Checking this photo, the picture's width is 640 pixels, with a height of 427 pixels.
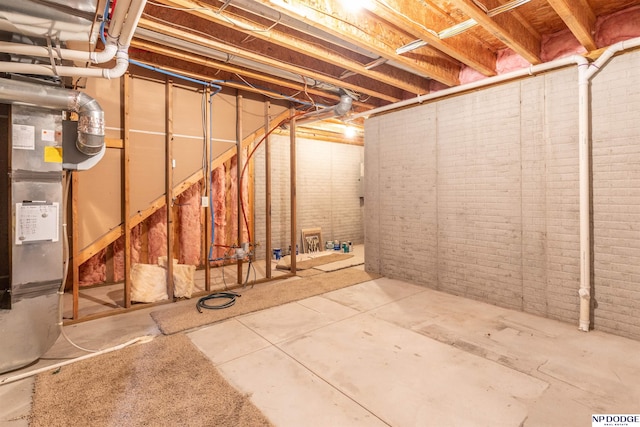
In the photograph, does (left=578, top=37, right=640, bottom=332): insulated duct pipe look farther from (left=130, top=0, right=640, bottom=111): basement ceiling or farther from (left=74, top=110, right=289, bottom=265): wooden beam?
(left=74, top=110, right=289, bottom=265): wooden beam

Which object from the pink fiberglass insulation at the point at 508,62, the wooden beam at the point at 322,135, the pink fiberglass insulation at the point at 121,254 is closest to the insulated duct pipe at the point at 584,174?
the pink fiberglass insulation at the point at 508,62

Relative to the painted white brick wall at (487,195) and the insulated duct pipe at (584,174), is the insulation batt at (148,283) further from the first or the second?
the insulated duct pipe at (584,174)

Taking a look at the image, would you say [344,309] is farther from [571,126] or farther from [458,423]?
[571,126]

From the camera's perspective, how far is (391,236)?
452 cm

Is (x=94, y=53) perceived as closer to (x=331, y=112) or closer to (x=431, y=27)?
(x=431, y=27)

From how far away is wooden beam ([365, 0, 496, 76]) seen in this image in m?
2.21

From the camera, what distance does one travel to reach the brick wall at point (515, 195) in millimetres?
2623

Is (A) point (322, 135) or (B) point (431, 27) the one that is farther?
(A) point (322, 135)

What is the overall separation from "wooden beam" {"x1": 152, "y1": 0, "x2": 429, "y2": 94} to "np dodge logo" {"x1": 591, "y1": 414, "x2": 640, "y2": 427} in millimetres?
3190

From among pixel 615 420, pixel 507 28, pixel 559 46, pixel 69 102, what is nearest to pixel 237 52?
pixel 69 102

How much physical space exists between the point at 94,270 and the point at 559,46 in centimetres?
595

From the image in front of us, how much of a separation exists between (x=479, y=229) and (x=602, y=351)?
1.49 meters

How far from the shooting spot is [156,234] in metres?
4.60

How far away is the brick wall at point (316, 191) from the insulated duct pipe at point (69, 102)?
334cm
